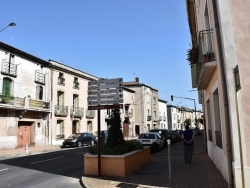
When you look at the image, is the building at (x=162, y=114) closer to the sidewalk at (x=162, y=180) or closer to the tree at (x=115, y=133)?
the tree at (x=115, y=133)

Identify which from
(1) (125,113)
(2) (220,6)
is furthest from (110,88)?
(1) (125,113)

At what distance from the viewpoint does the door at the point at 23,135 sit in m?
26.3

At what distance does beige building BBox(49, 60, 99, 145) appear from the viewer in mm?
30514

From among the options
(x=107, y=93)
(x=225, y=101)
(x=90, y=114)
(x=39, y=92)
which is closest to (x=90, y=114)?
(x=90, y=114)

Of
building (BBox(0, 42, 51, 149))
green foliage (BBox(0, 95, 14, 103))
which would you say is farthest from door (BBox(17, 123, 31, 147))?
green foliage (BBox(0, 95, 14, 103))

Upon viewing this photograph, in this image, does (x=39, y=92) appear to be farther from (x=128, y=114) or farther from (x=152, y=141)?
(x=128, y=114)

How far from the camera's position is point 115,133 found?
10.6 meters

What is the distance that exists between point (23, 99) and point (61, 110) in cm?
593

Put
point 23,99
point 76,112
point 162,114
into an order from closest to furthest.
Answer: point 23,99, point 76,112, point 162,114

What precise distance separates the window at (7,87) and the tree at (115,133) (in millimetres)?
17268

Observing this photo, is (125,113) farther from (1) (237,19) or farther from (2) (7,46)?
(1) (237,19)

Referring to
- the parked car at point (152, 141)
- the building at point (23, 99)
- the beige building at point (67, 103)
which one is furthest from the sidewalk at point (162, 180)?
the beige building at point (67, 103)

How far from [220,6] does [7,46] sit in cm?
2218

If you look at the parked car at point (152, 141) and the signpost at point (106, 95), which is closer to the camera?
the signpost at point (106, 95)
